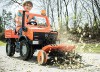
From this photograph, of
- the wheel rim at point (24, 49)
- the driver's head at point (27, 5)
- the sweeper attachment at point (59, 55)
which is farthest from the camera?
the driver's head at point (27, 5)

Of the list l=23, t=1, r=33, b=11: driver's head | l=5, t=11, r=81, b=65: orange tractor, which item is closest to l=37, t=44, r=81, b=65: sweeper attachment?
l=5, t=11, r=81, b=65: orange tractor

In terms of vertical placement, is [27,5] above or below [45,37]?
above

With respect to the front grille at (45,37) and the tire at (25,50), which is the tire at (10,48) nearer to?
the tire at (25,50)

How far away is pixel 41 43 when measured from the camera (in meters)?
12.6

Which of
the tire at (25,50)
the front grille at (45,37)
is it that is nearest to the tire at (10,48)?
the tire at (25,50)

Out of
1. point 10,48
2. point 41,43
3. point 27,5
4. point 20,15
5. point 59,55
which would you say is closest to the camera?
point 59,55

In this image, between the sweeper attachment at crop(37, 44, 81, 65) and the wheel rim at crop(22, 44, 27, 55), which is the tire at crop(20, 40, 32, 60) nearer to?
the wheel rim at crop(22, 44, 27, 55)

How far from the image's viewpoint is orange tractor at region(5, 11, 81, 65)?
456 inches

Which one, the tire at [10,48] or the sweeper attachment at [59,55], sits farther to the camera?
the tire at [10,48]

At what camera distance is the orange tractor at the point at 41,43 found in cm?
1159

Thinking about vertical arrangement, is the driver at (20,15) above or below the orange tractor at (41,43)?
above

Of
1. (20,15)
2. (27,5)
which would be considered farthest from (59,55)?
(27,5)

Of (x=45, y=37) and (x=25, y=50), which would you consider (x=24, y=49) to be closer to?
(x=25, y=50)

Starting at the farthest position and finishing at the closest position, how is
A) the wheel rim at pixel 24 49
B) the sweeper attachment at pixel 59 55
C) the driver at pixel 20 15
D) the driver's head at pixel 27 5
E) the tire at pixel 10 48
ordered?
1. the tire at pixel 10 48
2. the driver's head at pixel 27 5
3. the driver at pixel 20 15
4. the wheel rim at pixel 24 49
5. the sweeper attachment at pixel 59 55
